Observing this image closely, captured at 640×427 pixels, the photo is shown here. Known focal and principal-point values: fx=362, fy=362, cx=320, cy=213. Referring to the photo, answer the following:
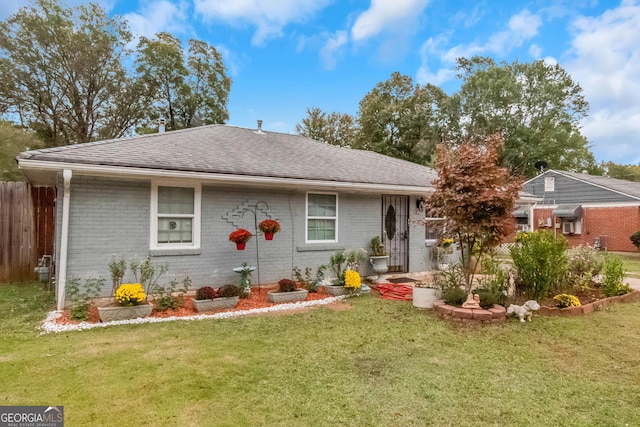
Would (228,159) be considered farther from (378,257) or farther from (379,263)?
(379,263)

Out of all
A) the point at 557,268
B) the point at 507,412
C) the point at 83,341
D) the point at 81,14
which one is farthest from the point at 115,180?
the point at 81,14

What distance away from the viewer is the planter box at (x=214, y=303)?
6.33 meters

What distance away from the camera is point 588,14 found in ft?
37.1

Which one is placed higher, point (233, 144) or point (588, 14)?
point (588, 14)

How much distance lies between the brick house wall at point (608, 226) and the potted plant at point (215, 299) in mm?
17343

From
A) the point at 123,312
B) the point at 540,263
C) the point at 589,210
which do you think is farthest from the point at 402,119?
the point at 123,312

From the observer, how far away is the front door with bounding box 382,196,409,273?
9984 millimetres

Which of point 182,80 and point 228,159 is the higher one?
point 182,80

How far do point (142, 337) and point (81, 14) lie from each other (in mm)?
23932

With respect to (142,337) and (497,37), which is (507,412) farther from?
(497,37)

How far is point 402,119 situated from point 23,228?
27.1 metres

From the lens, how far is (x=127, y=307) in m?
5.76

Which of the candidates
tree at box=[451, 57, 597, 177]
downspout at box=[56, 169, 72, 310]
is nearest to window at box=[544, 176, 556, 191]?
tree at box=[451, 57, 597, 177]

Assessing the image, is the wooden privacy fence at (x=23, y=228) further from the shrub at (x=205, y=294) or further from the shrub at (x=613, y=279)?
the shrub at (x=613, y=279)
